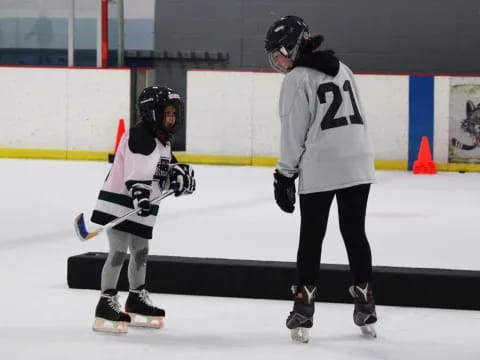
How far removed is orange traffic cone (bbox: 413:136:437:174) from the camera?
38.1 ft

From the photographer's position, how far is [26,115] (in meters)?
13.0

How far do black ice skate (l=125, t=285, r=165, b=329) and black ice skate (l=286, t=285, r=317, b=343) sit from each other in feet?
1.71

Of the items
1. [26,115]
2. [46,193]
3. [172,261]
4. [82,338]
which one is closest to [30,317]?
[82,338]

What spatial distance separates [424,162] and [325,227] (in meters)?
7.98

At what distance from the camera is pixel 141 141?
3.85 meters

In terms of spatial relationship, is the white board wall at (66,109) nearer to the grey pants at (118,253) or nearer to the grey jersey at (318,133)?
the grey pants at (118,253)

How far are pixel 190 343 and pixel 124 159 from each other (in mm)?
708

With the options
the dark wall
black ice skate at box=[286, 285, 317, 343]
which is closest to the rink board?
black ice skate at box=[286, 285, 317, 343]

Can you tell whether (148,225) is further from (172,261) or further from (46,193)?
(46,193)

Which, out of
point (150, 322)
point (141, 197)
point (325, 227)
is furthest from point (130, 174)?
point (325, 227)

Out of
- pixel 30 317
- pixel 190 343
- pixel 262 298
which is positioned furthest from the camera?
pixel 262 298

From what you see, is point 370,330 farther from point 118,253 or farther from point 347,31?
point 347,31

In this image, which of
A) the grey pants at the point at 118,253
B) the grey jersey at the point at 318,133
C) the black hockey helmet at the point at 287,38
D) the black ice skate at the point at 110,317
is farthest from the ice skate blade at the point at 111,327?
the black hockey helmet at the point at 287,38

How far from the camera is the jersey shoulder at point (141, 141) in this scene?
3836 millimetres
